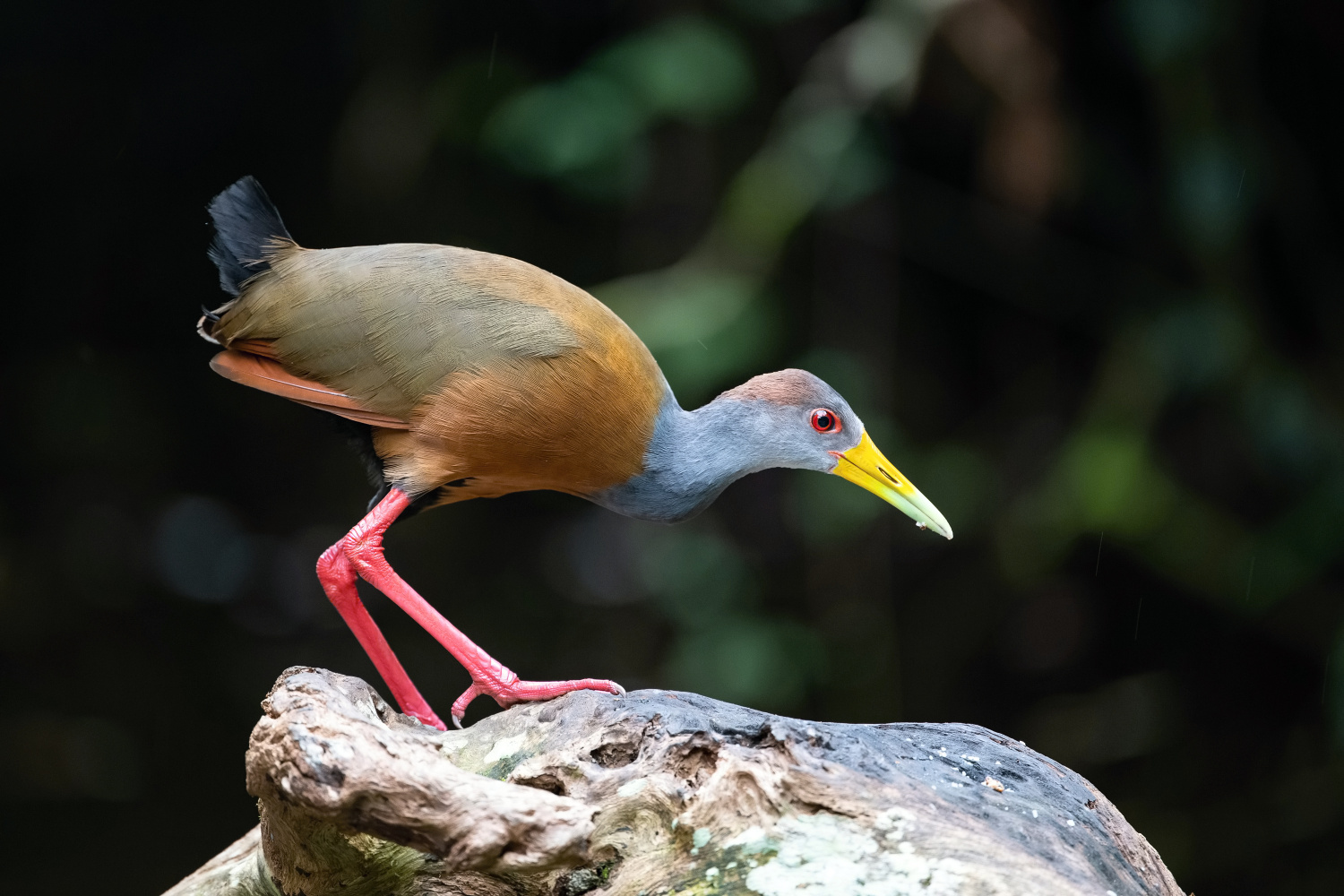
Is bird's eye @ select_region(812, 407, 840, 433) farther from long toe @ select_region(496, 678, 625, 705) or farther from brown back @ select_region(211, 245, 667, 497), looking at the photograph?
long toe @ select_region(496, 678, 625, 705)

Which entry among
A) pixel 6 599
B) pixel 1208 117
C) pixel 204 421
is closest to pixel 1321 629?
pixel 1208 117

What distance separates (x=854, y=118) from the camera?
4.00m

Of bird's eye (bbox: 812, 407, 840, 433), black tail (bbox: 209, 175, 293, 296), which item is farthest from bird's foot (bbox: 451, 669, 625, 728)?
black tail (bbox: 209, 175, 293, 296)

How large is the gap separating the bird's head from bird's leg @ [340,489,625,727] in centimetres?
74

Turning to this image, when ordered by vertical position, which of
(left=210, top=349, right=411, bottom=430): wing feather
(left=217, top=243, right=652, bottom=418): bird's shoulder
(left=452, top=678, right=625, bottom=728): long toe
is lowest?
(left=452, top=678, right=625, bottom=728): long toe

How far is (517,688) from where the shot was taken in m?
2.70

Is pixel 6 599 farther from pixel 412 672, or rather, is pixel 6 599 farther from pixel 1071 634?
pixel 1071 634

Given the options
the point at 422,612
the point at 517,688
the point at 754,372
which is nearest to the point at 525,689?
the point at 517,688

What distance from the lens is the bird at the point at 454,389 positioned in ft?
8.96

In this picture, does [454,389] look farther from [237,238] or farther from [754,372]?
[754,372]

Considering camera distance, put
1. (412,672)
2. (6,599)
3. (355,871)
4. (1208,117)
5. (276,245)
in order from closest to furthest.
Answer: (355,871), (276,245), (1208,117), (6,599), (412,672)

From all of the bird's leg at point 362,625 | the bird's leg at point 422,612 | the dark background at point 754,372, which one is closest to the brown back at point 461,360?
the bird's leg at point 422,612

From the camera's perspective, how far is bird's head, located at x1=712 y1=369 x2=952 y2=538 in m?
3.05

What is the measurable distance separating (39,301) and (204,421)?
2.49 ft
